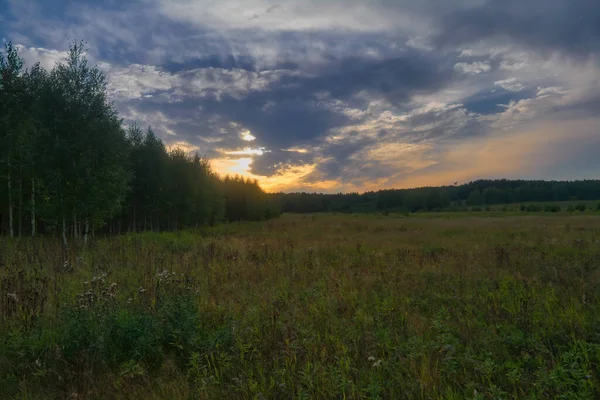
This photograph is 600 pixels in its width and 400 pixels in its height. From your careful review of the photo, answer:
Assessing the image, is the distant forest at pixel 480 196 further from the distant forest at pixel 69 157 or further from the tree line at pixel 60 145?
the tree line at pixel 60 145

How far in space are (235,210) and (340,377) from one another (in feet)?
201

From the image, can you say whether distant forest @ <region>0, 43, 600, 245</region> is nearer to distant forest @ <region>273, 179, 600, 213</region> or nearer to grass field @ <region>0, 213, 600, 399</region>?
grass field @ <region>0, 213, 600, 399</region>

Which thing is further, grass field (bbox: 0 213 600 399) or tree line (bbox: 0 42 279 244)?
tree line (bbox: 0 42 279 244)

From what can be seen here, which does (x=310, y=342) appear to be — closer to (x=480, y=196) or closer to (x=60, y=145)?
(x=60, y=145)

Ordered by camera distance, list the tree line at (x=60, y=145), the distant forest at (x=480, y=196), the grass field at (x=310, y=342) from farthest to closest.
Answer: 1. the distant forest at (x=480, y=196)
2. the tree line at (x=60, y=145)
3. the grass field at (x=310, y=342)

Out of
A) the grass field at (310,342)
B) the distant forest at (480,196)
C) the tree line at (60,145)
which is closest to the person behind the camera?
the grass field at (310,342)

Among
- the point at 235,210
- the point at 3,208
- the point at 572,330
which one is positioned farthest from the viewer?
the point at 235,210

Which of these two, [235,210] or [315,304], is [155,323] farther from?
[235,210]

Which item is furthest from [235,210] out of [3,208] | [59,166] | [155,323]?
[155,323]

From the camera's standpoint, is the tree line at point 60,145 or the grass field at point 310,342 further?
the tree line at point 60,145

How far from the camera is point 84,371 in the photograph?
3.64 meters

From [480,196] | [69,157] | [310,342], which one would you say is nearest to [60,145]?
[69,157]

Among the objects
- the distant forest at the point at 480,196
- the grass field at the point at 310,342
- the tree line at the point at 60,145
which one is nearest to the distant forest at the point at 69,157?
the tree line at the point at 60,145

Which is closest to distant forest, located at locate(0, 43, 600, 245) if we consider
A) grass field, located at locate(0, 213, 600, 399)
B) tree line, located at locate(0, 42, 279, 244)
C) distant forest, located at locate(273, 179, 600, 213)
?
tree line, located at locate(0, 42, 279, 244)
